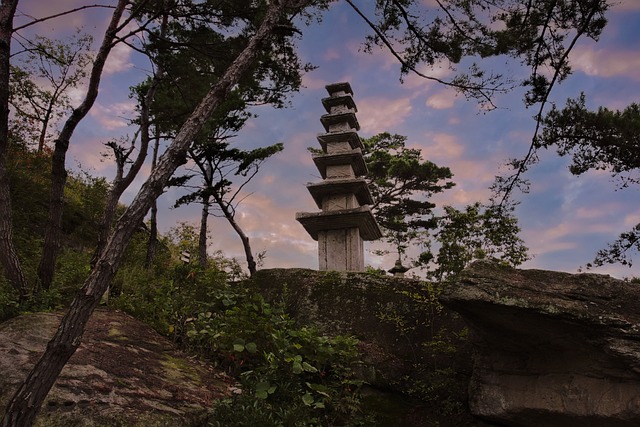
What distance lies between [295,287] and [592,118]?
7113mm

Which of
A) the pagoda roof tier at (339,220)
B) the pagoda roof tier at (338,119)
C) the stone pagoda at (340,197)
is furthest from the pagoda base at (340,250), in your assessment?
the pagoda roof tier at (338,119)

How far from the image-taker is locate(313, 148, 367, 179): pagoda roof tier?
13.0 metres

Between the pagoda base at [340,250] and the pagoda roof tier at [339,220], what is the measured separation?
0.17 meters

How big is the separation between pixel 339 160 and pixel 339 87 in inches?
118

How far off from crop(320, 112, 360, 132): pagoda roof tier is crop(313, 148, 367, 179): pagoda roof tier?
1275mm

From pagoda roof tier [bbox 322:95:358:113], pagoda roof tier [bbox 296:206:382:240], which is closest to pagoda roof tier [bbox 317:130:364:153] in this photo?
pagoda roof tier [bbox 322:95:358:113]

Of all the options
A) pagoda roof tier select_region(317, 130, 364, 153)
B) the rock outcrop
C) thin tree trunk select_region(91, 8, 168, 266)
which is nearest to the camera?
the rock outcrop

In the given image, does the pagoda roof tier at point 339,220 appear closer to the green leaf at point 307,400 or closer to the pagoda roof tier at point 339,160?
the pagoda roof tier at point 339,160

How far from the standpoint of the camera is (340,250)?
12.1m

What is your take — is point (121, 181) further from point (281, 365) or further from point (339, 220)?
point (281, 365)

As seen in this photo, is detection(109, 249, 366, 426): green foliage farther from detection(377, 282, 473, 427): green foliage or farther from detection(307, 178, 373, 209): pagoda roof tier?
detection(307, 178, 373, 209): pagoda roof tier

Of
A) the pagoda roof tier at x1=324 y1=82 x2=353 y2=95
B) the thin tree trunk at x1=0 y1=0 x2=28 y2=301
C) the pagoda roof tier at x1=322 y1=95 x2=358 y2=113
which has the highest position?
the pagoda roof tier at x1=324 y1=82 x2=353 y2=95

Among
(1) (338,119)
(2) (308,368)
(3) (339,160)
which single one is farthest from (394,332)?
(1) (338,119)

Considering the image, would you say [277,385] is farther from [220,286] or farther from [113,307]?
[113,307]
